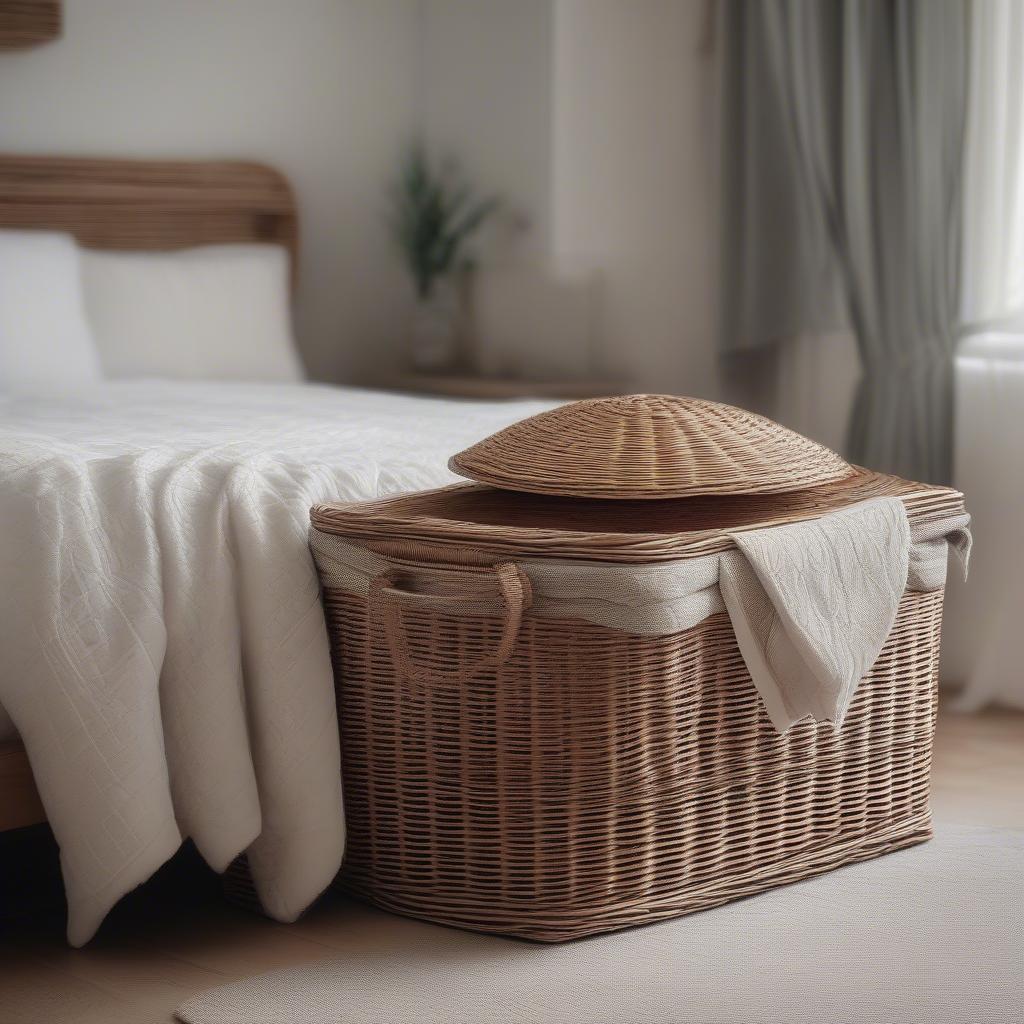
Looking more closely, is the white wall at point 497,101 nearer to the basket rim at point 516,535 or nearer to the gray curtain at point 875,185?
the gray curtain at point 875,185

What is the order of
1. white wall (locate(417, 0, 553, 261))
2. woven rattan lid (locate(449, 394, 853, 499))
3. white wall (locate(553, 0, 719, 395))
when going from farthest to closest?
white wall (locate(417, 0, 553, 261)) < white wall (locate(553, 0, 719, 395)) < woven rattan lid (locate(449, 394, 853, 499))

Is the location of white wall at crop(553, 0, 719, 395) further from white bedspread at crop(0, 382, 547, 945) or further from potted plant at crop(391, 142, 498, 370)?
white bedspread at crop(0, 382, 547, 945)

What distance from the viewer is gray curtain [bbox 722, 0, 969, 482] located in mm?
2895

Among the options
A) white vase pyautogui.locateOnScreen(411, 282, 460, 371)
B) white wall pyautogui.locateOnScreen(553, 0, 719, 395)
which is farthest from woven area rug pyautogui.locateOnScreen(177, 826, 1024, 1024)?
white vase pyautogui.locateOnScreen(411, 282, 460, 371)

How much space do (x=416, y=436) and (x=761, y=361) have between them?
1309 millimetres

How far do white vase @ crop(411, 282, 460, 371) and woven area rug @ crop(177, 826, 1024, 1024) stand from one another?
7.80 ft

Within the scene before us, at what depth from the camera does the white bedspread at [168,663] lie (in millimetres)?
1644

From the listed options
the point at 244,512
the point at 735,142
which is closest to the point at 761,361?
the point at 735,142

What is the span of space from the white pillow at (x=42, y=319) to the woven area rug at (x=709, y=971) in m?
1.65

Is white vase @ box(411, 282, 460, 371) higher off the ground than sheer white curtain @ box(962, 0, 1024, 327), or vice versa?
sheer white curtain @ box(962, 0, 1024, 327)

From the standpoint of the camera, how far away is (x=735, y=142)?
3283 millimetres

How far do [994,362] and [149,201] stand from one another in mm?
2067

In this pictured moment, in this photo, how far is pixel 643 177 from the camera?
3.62 m

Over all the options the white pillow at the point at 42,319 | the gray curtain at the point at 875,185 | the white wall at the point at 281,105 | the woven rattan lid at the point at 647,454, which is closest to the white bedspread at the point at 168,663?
the woven rattan lid at the point at 647,454
